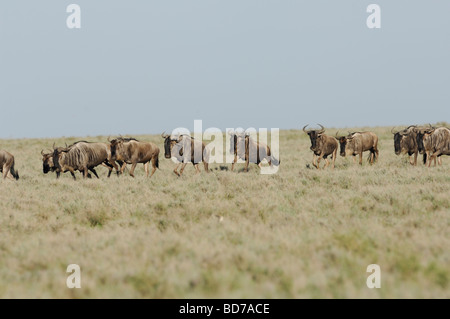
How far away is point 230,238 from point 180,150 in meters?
11.8

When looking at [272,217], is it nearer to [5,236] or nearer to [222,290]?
[222,290]

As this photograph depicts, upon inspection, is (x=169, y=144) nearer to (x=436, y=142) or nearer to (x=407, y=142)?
(x=407, y=142)

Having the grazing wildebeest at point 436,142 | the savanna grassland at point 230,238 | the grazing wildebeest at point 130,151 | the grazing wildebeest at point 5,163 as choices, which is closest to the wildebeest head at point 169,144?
the grazing wildebeest at point 130,151

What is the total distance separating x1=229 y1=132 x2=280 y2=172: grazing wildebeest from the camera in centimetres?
2069

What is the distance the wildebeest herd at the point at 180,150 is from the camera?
1812 cm

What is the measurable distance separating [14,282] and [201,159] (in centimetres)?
1385

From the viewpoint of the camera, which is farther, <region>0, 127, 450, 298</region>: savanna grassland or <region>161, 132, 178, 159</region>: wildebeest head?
<region>161, 132, 178, 159</region>: wildebeest head

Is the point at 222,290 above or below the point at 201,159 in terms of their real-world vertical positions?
below

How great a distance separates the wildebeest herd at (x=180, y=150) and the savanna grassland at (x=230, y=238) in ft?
8.85

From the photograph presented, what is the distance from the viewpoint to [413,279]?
582 centimetres

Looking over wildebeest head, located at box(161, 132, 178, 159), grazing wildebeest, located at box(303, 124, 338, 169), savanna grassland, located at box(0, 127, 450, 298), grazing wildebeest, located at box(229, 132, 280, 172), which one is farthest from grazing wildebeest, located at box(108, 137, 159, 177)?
grazing wildebeest, located at box(303, 124, 338, 169)

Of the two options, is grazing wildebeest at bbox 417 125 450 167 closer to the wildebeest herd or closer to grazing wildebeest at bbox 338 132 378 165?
the wildebeest herd

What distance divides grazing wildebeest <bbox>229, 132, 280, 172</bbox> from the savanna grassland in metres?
5.25
